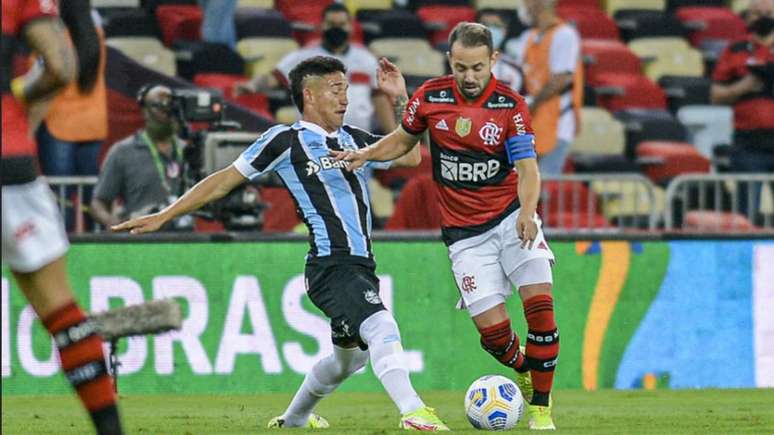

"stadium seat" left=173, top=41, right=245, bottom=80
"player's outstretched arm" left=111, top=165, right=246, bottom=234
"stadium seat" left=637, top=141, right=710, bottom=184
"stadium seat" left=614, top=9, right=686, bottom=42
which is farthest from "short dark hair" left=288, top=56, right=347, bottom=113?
"stadium seat" left=614, top=9, right=686, bottom=42

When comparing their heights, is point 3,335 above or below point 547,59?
below

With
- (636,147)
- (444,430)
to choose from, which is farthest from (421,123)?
(636,147)

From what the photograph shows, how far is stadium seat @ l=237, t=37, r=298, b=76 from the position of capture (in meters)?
17.1

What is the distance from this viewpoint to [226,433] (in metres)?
9.49

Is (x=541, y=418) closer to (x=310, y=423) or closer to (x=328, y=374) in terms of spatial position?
(x=328, y=374)

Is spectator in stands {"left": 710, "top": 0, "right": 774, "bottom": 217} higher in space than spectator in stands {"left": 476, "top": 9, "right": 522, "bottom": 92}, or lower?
lower

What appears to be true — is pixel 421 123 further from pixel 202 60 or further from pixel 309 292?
pixel 202 60

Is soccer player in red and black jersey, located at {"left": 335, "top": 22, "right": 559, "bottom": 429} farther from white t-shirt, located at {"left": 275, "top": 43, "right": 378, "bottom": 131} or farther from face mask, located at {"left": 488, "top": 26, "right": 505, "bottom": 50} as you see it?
Result: face mask, located at {"left": 488, "top": 26, "right": 505, "bottom": 50}

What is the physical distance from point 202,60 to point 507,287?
7625 mm

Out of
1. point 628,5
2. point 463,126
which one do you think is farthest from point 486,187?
point 628,5

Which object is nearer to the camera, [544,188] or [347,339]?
[347,339]

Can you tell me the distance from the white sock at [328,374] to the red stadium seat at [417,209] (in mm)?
4922

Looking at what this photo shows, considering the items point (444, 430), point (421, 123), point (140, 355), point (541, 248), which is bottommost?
point (140, 355)

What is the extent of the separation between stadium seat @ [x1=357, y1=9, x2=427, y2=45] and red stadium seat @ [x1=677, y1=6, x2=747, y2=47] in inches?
144
